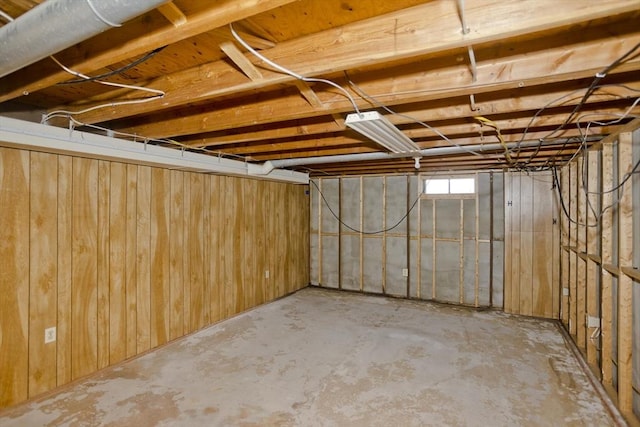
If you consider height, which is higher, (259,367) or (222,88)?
(222,88)

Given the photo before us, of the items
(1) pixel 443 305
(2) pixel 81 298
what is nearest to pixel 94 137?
(2) pixel 81 298

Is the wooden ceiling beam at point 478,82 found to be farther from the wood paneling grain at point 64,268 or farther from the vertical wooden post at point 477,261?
the vertical wooden post at point 477,261

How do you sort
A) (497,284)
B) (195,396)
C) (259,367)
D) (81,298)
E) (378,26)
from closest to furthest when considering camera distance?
(378,26) → (195,396) → (81,298) → (259,367) → (497,284)

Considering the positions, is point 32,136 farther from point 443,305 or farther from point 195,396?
point 443,305

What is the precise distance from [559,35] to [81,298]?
386 cm

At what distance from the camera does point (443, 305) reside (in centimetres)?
505

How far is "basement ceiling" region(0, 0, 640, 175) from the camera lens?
127 cm

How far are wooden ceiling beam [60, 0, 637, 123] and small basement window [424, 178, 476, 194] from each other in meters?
4.07

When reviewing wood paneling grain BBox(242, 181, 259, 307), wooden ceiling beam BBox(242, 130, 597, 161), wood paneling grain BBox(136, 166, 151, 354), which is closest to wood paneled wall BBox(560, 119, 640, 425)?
wooden ceiling beam BBox(242, 130, 597, 161)

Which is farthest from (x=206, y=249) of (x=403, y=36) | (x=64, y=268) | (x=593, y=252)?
(x=593, y=252)

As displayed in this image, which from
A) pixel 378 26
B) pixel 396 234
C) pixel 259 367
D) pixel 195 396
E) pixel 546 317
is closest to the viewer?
pixel 378 26

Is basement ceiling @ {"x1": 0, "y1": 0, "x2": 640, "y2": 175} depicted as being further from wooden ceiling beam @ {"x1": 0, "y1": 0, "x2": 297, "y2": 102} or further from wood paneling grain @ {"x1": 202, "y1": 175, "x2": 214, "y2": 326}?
wood paneling grain @ {"x1": 202, "y1": 175, "x2": 214, "y2": 326}

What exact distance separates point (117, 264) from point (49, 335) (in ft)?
2.44

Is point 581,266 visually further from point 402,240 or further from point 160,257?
point 160,257
